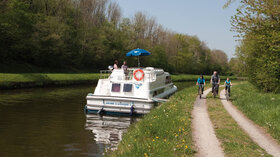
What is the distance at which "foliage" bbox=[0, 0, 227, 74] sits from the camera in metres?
47.4

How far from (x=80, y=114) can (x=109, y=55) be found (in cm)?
4921

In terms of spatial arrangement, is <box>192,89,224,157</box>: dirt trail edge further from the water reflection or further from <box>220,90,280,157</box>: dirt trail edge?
the water reflection

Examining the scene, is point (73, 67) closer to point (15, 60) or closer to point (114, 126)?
point (15, 60)

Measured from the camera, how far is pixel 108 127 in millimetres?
15070

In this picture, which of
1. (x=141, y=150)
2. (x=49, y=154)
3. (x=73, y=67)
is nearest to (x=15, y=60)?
(x=73, y=67)

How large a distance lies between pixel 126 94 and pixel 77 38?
44907mm

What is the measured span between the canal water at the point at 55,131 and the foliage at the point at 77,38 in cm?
2889

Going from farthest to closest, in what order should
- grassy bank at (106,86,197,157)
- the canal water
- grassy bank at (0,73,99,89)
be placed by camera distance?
grassy bank at (0,73,99,89) < the canal water < grassy bank at (106,86,197,157)

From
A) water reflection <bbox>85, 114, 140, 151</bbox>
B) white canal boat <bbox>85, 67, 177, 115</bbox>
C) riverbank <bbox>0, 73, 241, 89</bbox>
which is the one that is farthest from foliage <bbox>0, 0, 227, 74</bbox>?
water reflection <bbox>85, 114, 140, 151</bbox>

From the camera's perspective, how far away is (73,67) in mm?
64688

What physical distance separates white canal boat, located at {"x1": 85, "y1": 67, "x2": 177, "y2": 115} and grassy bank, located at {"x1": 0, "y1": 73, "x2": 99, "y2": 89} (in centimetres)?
1755

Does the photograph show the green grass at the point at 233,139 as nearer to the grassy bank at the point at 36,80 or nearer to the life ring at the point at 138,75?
the life ring at the point at 138,75

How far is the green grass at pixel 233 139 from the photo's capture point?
8.36 m

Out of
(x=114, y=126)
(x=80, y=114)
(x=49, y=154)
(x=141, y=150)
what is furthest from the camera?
(x=80, y=114)
